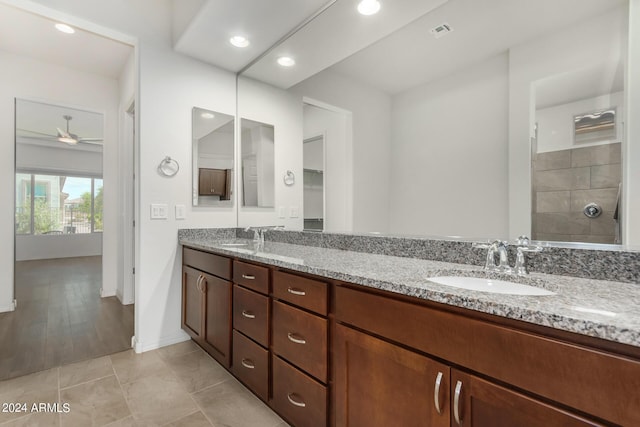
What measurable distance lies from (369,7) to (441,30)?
0.49 metres

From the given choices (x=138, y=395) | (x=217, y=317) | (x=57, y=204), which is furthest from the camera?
(x=57, y=204)

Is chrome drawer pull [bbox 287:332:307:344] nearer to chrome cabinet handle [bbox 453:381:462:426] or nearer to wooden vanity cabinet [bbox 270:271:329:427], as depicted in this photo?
wooden vanity cabinet [bbox 270:271:329:427]

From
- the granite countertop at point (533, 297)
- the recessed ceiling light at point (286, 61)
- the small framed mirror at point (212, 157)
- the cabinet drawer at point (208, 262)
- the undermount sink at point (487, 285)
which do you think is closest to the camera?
the granite countertop at point (533, 297)

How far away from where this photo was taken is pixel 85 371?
6.51 feet

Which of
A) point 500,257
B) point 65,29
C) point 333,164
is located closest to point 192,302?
point 333,164

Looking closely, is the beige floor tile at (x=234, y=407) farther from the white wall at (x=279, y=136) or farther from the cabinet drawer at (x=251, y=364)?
the white wall at (x=279, y=136)

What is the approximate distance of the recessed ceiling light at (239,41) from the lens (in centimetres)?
226

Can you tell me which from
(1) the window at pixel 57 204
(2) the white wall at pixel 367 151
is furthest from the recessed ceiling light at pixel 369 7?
(1) the window at pixel 57 204

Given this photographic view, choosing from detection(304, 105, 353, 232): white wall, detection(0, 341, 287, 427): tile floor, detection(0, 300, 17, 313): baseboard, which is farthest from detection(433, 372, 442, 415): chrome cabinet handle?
detection(0, 300, 17, 313): baseboard

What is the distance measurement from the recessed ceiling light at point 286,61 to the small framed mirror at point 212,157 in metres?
0.68

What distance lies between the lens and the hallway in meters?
2.15

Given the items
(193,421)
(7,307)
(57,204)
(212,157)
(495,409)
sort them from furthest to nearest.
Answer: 1. (57,204)
2. (7,307)
3. (212,157)
4. (193,421)
5. (495,409)

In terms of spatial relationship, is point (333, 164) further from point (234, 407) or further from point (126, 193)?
point (126, 193)

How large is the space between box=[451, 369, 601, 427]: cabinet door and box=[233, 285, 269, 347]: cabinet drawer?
0.93 meters
